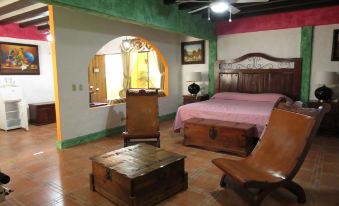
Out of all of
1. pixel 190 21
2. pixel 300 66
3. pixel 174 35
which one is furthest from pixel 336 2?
pixel 174 35

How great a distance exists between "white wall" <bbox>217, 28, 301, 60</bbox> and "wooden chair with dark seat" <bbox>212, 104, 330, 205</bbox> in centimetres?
343

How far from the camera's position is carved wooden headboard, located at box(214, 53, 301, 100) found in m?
5.51

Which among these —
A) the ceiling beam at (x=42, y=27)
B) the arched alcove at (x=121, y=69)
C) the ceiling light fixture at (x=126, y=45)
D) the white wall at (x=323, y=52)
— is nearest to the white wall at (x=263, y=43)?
the white wall at (x=323, y=52)

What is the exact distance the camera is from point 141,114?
4148mm

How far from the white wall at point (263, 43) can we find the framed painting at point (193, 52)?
1.65 ft

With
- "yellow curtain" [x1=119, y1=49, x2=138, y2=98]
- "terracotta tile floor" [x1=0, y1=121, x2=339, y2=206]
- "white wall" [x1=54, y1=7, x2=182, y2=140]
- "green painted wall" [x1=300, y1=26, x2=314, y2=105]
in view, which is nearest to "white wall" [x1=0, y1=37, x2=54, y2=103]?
A: "terracotta tile floor" [x1=0, y1=121, x2=339, y2=206]

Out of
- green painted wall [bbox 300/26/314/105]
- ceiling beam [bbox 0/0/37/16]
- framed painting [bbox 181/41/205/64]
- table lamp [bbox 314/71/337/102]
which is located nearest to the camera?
ceiling beam [bbox 0/0/37/16]

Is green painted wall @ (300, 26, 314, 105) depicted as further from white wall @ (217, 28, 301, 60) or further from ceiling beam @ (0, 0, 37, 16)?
ceiling beam @ (0, 0, 37, 16)

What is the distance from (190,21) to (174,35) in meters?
1.76

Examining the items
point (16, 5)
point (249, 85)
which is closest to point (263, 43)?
point (249, 85)

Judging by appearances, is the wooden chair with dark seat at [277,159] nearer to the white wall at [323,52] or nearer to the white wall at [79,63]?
the white wall at [79,63]

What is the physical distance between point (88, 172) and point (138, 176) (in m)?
1.30

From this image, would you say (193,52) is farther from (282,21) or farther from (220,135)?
(220,135)

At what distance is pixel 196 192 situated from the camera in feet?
8.65
